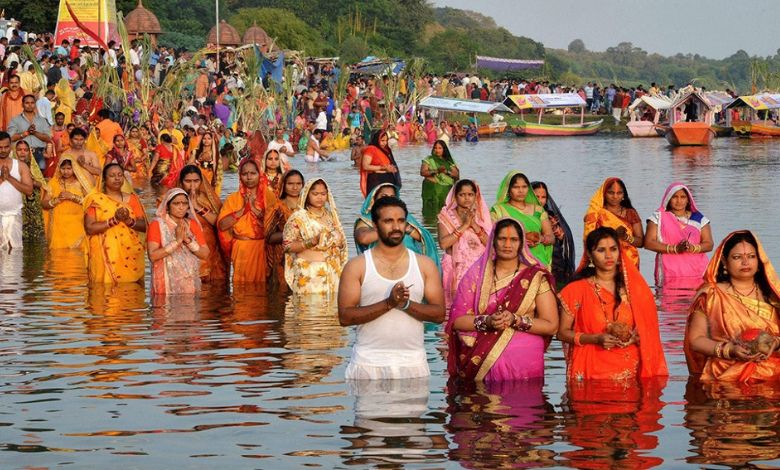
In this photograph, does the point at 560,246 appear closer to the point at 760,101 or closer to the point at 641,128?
the point at 760,101

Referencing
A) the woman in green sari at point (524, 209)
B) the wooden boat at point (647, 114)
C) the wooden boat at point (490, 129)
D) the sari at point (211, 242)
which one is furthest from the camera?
the wooden boat at point (490, 129)

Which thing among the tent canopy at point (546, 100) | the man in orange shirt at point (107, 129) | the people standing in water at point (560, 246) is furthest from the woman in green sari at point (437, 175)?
the tent canopy at point (546, 100)

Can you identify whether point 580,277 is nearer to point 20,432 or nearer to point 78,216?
point 20,432

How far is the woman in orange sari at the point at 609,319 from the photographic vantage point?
789cm

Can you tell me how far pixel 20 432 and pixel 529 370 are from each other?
248cm

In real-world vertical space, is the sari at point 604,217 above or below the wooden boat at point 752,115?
below

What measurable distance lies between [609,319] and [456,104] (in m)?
41.0

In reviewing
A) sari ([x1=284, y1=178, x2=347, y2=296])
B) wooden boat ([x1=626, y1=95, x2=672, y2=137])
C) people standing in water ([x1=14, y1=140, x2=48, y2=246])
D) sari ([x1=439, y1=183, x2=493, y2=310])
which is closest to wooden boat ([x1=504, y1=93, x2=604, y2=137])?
wooden boat ([x1=626, y1=95, x2=672, y2=137])

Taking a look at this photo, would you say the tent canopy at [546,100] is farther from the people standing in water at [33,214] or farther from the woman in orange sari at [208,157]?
the woman in orange sari at [208,157]

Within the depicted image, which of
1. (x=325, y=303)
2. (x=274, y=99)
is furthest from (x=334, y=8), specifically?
(x=325, y=303)

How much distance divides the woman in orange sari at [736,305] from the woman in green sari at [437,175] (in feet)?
35.7

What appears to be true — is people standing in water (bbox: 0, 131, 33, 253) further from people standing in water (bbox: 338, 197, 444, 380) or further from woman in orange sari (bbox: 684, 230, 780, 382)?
woman in orange sari (bbox: 684, 230, 780, 382)

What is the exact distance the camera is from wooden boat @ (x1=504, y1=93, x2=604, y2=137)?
51375mm

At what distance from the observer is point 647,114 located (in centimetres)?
5212
